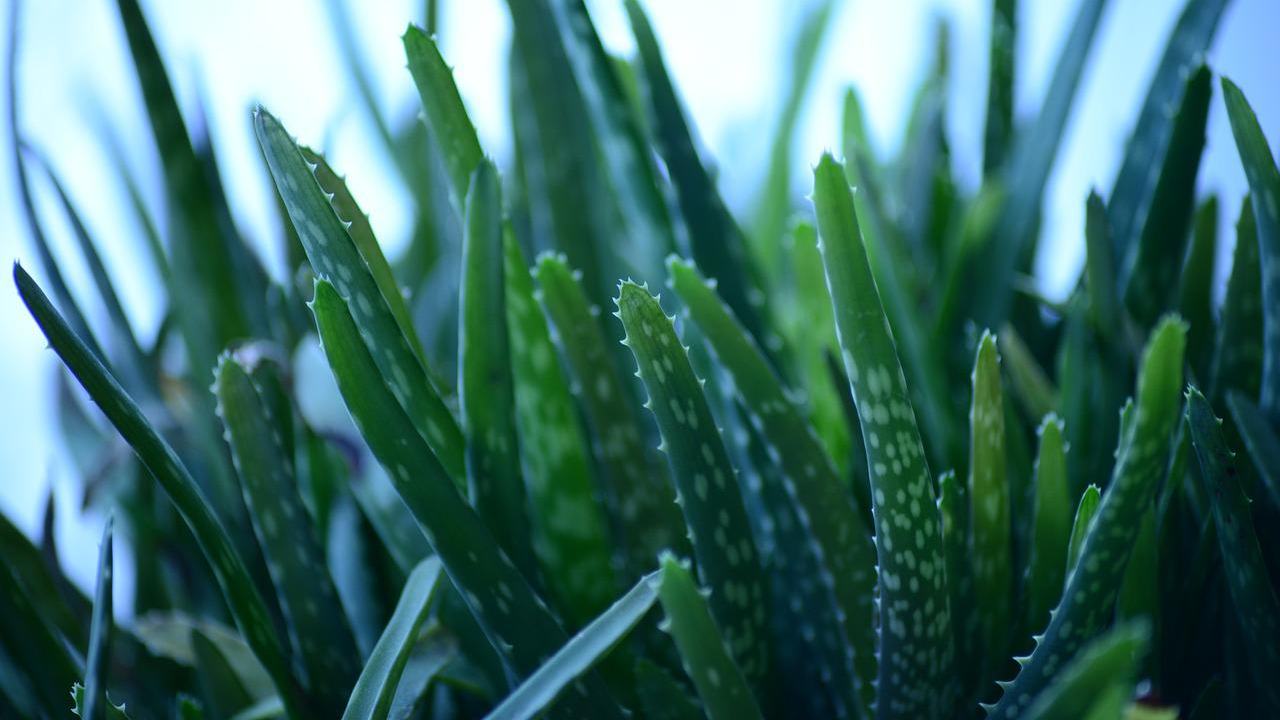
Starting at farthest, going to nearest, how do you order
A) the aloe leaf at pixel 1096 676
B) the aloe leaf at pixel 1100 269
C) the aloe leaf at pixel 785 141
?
1. the aloe leaf at pixel 785 141
2. the aloe leaf at pixel 1100 269
3. the aloe leaf at pixel 1096 676

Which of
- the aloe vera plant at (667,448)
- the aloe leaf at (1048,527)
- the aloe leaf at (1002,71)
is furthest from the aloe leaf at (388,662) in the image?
the aloe leaf at (1002,71)

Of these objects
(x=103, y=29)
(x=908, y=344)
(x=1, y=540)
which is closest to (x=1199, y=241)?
(x=908, y=344)

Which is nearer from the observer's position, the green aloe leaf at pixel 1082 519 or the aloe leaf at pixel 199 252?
the green aloe leaf at pixel 1082 519

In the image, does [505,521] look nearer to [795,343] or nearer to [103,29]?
[795,343]

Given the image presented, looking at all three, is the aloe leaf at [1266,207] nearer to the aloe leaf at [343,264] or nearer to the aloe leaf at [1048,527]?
the aloe leaf at [1048,527]

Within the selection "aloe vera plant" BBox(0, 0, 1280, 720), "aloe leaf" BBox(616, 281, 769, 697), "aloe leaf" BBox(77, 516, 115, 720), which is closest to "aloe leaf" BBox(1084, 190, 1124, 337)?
"aloe vera plant" BBox(0, 0, 1280, 720)

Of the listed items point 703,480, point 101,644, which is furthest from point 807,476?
point 101,644

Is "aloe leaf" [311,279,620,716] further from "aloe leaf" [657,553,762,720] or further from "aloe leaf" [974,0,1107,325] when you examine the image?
"aloe leaf" [974,0,1107,325]
